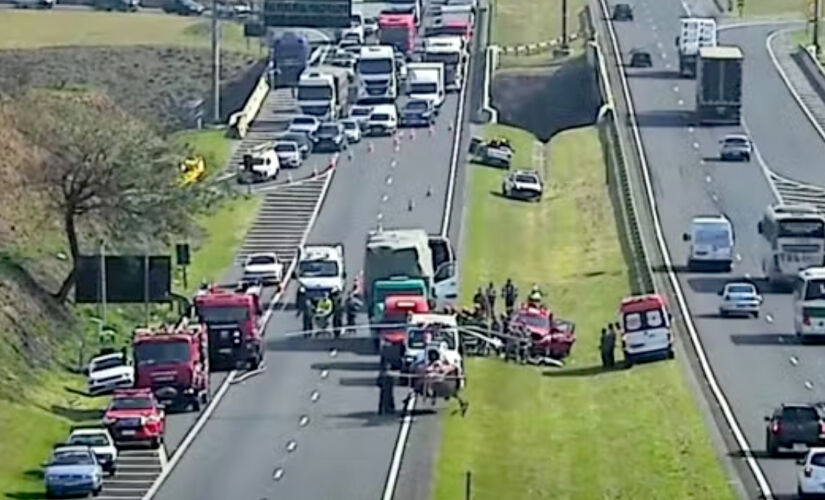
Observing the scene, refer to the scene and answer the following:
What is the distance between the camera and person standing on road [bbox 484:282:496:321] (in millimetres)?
105825

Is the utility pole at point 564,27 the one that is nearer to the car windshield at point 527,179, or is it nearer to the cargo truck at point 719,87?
the cargo truck at point 719,87

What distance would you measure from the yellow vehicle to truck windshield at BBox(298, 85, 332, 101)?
18066 millimetres

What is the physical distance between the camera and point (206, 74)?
186 metres

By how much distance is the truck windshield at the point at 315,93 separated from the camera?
6020 inches

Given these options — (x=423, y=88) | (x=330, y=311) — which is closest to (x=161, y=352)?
(x=330, y=311)

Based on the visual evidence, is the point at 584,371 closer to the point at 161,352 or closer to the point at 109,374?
the point at 109,374

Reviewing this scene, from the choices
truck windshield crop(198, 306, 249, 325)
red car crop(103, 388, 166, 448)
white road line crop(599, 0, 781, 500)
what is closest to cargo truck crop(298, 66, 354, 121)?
white road line crop(599, 0, 781, 500)

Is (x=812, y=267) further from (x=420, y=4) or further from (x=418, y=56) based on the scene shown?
(x=420, y=4)

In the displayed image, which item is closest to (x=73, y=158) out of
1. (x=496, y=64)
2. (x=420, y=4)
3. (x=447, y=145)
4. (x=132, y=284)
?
(x=132, y=284)

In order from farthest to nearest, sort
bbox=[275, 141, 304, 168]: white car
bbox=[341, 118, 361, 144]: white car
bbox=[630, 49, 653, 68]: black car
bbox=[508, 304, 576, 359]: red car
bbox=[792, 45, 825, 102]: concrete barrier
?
bbox=[630, 49, 653, 68]: black car → bbox=[792, 45, 825, 102]: concrete barrier → bbox=[341, 118, 361, 144]: white car → bbox=[275, 141, 304, 168]: white car → bbox=[508, 304, 576, 359]: red car

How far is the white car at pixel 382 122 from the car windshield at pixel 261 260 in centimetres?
3250

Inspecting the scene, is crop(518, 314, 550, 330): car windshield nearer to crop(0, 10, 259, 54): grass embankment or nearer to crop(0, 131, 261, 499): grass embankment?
crop(0, 131, 261, 499): grass embankment

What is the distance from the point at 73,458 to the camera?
7869 centimetres

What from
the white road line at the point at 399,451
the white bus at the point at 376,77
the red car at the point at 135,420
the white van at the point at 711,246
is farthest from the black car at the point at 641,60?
the red car at the point at 135,420
